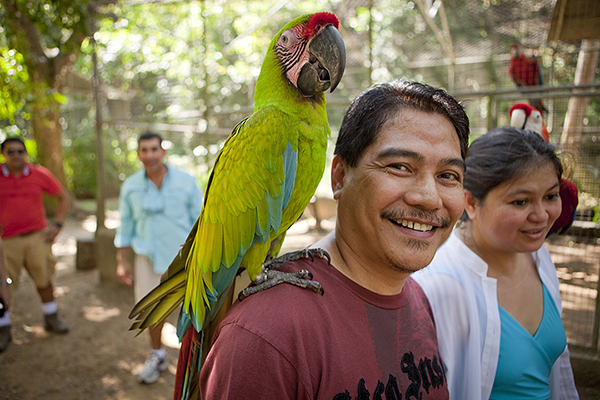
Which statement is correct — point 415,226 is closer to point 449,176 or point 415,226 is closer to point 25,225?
point 449,176

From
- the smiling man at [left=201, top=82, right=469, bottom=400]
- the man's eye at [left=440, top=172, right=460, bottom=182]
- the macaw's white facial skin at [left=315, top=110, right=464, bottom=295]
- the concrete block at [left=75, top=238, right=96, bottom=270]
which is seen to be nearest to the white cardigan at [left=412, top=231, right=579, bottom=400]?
the smiling man at [left=201, top=82, right=469, bottom=400]

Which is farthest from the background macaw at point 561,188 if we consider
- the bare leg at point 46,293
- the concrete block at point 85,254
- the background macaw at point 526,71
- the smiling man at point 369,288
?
the concrete block at point 85,254

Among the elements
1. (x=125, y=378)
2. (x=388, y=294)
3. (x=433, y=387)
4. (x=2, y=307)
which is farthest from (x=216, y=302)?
(x=125, y=378)

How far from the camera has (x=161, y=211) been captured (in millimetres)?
3457

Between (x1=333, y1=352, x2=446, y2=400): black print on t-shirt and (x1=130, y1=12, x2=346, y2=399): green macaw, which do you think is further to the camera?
(x1=130, y1=12, x2=346, y2=399): green macaw

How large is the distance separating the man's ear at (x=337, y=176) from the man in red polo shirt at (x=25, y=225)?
13.8ft

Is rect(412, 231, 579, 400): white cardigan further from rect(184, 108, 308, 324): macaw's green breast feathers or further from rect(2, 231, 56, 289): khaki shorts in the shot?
rect(2, 231, 56, 289): khaki shorts

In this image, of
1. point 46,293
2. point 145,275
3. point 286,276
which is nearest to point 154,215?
point 145,275

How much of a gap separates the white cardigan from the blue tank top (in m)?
0.07

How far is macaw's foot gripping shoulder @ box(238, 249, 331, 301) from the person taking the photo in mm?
1079

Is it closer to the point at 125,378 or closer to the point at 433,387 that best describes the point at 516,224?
the point at 433,387

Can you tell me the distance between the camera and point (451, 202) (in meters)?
1.16

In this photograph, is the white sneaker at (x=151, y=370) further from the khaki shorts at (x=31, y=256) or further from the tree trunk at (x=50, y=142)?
the tree trunk at (x=50, y=142)

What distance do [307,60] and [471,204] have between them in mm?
1020
